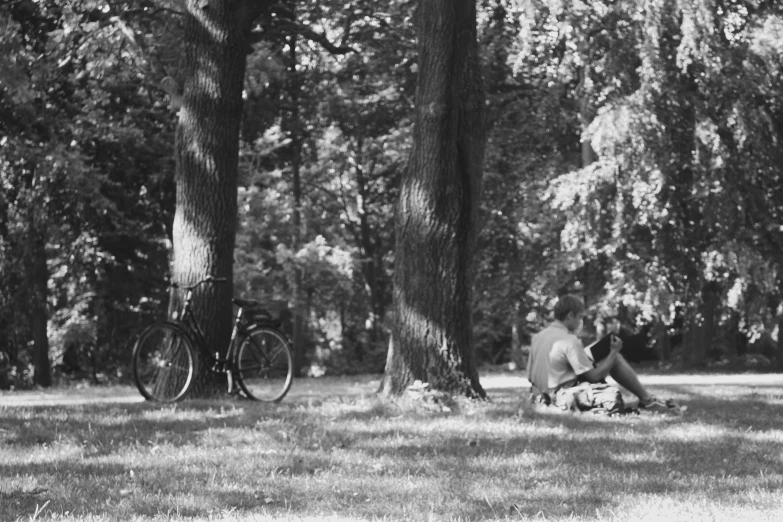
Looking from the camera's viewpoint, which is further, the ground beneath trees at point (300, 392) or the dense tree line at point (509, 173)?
the dense tree line at point (509, 173)

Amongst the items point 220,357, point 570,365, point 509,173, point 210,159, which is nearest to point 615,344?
point 570,365

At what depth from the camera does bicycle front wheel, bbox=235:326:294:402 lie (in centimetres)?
1226

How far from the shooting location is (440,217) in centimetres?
1112

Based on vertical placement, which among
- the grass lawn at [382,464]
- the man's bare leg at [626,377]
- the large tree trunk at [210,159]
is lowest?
the grass lawn at [382,464]

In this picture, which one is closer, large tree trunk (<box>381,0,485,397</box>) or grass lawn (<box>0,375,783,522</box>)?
grass lawn (<box>0,375,783,522</box>)

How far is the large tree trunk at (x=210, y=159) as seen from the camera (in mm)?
12242

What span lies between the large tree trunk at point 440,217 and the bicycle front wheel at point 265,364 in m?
1.72

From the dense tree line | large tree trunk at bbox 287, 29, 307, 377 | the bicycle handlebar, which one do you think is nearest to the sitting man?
the bicycle handlebar

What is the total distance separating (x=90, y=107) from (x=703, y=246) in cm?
1375

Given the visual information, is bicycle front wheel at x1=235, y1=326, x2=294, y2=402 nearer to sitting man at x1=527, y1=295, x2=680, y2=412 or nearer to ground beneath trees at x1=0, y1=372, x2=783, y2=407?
ground beneath trees at x1=0, y1=372, x2=783, y2=407

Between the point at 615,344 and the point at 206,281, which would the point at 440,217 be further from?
the point at 206,281

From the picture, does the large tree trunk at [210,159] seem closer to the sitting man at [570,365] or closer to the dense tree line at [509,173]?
the dense tree line at [509,173]

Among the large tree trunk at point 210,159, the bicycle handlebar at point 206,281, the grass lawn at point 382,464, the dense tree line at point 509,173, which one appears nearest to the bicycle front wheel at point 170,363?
the large tree trunk at point 210,159

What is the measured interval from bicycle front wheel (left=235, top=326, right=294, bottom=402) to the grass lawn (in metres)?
1.38
